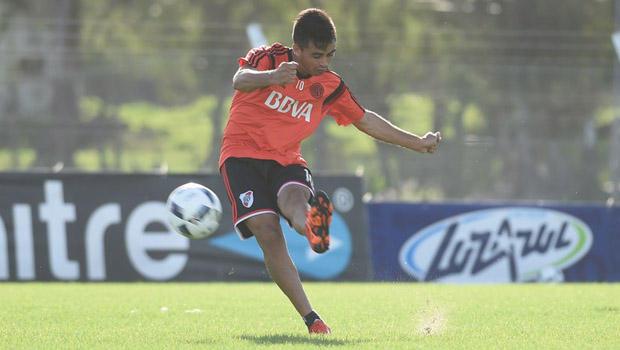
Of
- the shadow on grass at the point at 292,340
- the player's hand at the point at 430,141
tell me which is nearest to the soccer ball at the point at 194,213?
the shadow on grass at the point at 292,340

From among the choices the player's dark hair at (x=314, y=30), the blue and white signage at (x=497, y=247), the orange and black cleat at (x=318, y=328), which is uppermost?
the player's dark hair at (x=314, y=30)

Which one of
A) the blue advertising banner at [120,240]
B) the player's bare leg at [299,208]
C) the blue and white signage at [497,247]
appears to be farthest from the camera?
the blue and white signage at [497,247]

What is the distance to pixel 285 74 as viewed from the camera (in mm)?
6023

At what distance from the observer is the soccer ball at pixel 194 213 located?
21.9 feet

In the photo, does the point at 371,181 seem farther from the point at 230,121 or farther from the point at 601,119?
the point at 230,121

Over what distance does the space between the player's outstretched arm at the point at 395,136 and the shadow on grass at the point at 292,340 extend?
162 cm

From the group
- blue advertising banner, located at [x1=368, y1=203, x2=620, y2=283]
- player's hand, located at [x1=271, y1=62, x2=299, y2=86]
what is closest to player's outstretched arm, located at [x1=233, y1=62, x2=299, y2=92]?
player's hand, located at [x1=271, y1=62, x2=299, y2=86]

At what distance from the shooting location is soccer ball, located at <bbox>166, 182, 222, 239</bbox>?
6.66 meters

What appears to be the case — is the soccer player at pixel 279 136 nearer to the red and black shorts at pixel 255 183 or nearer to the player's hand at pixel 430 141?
the red and black shorts at pixel 255 183

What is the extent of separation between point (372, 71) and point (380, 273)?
4.09 m

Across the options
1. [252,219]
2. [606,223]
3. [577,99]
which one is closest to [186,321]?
[252,219]

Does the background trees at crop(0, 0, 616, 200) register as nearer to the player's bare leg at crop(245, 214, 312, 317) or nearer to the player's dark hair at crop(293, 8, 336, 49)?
the player's dark hair at crop(293, 8, 336, 49)

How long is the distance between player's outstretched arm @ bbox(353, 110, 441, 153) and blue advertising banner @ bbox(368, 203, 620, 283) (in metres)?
6.85

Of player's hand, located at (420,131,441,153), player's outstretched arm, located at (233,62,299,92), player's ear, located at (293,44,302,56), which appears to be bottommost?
player's hand, located at (420,131,441,153)
